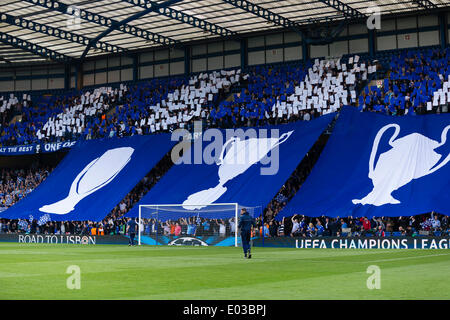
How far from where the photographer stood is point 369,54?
48750mm

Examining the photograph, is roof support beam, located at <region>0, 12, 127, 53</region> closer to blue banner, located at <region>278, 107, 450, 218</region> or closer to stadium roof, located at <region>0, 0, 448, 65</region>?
stadium roof, located at <region>0, 0, 448, 65</region>

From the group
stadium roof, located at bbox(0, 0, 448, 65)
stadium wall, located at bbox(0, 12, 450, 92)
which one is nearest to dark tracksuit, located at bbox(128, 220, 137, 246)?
stadium roof, located at bbox(0, 0, 448, 65)

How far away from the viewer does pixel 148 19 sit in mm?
50062

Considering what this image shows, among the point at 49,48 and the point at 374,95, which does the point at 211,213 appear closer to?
the point at 374,95

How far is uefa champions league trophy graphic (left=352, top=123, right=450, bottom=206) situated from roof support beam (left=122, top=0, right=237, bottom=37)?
1856cm

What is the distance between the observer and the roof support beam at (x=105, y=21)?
45719 millimetres

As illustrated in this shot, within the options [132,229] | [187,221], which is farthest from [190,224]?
[132,229]

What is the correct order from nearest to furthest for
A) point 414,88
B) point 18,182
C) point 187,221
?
point 187,221 → point 414,88 → point 18,182

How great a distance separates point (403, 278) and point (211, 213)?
74.4 feet

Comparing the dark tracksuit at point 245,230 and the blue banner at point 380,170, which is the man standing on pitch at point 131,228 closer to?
the blue banner at point 380,170

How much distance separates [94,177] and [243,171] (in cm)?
1207

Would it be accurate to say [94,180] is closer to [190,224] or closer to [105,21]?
[190,224]

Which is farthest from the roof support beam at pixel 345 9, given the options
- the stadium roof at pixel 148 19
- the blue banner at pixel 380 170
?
the blue banner at pixel 380 170

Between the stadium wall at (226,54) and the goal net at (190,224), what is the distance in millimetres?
19371
